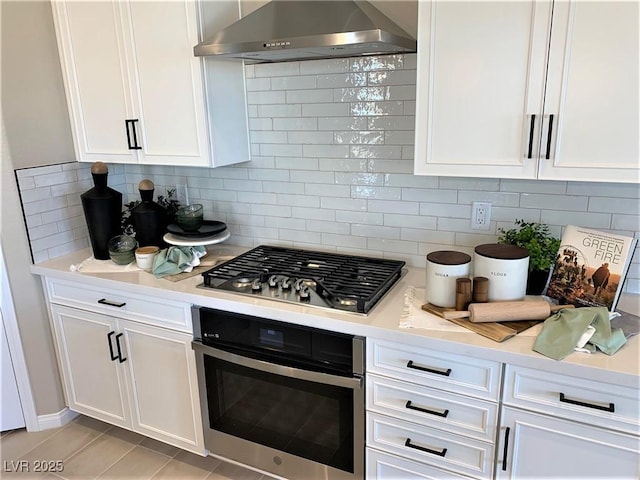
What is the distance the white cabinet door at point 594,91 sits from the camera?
1.46m

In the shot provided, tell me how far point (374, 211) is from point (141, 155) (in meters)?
1.13

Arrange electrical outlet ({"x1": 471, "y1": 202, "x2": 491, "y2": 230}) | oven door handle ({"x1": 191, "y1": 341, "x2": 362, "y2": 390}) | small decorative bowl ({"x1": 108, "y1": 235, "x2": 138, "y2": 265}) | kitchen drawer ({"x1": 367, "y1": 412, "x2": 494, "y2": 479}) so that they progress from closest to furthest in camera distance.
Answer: kitchen drawer ({"x1": 367, "y1": 412, "x2": 494, "y2": 479}) → oven door handle ({"x1": 191, "y1": 341, "x2": 362, "y2": 390}) → electrical outlet ({"x1": 471, "y1": 202, "x2": 491, "y2": 230}) → small decorative bowl ({"x1": 108, "y1": 235, "x2": 138, "y2": 265})

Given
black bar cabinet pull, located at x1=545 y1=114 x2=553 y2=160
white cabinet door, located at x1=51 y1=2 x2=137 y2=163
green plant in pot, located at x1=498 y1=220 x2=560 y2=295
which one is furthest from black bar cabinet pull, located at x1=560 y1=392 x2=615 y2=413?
white cabinet door, located at x1=51 y1=2 x2=137 y2=163

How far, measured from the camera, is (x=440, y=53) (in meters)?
1.67

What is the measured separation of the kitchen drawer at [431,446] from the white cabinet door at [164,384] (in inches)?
33.6

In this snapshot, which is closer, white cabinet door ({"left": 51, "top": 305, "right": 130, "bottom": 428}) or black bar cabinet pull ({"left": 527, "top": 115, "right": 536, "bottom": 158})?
black bar cabinet pull ({"left": 527, "top": 115, "right": 536, "bottom": 158})

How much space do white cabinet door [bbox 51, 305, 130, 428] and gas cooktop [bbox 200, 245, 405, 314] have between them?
676 millimetres

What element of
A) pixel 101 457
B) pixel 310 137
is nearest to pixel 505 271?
pixel 310 137

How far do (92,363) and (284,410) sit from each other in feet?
3.66

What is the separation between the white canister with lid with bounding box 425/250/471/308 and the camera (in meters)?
1.77

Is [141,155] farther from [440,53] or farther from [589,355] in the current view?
[589,355]

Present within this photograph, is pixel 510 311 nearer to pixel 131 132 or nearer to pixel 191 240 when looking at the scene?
pixel 191 240

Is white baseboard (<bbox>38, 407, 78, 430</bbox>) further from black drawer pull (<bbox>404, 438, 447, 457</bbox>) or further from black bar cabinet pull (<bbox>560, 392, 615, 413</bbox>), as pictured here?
black bar cabinet pull (<bbox>560, 392, 615, 413</bbox>)

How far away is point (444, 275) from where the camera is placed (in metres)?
1.78
